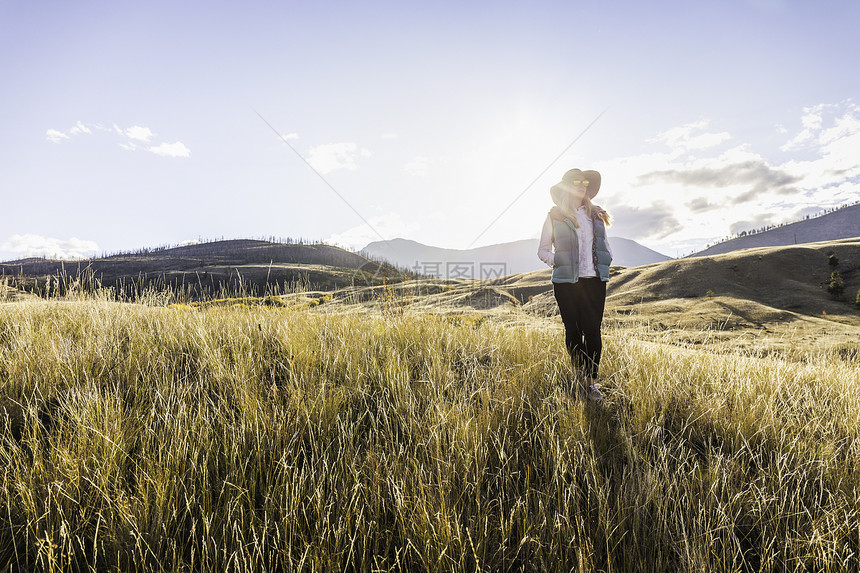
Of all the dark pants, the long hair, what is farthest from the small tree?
the dark pants

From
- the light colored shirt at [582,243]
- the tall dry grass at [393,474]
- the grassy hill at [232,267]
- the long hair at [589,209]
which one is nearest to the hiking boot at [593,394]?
the tall dry grass at [393,474]

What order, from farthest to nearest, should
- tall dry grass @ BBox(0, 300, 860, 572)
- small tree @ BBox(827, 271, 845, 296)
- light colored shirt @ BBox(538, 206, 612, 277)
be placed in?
small tree @ BBox(827, 271, 845, 296), light colored shirt @ BBox(538, 206, 612, 277), tall dry grass @ BBox(0, 300, 860, 572)

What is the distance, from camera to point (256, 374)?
2863mm

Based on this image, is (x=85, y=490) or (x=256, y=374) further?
(x=256, y=374)

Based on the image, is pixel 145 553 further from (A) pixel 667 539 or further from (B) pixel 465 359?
(B) pixel 465 359

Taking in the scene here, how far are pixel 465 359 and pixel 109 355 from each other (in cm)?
311

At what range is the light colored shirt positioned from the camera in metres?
3.65

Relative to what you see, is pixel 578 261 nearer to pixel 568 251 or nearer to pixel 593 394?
pixel 568 251

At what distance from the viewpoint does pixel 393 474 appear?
176cm

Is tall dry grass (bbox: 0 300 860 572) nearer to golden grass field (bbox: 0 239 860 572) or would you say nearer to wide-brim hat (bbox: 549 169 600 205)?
golden grass field (bbox: 0 239 860 572)

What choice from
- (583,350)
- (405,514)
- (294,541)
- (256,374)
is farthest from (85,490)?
(583,350)

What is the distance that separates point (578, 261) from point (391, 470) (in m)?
2.80

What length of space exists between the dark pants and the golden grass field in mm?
339

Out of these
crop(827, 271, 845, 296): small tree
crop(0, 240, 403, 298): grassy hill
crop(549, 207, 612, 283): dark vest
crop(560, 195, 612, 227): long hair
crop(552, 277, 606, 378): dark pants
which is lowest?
crop(827, 271, 845, 296): small tree
